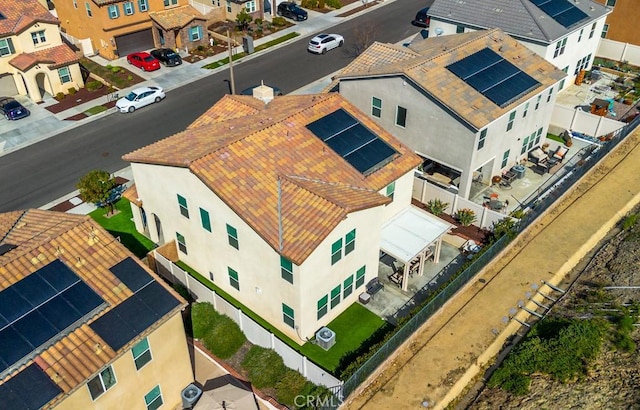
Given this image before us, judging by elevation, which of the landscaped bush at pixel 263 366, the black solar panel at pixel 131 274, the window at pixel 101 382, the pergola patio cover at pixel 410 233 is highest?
the black solar panel at pixel 131 274

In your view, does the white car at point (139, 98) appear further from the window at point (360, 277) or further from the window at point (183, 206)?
the window at point (360, 277)

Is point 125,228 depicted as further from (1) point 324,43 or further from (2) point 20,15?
(1) point 324,43

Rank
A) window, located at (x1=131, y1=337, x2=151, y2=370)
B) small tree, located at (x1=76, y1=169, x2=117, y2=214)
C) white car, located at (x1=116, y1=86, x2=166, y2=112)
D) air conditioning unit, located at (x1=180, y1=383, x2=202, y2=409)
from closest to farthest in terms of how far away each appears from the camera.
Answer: window, located at (x1=131, y1=337, x2=151, y2=370)
air conditioning unit, located at (x1=180, y1=383, x2=202, y2=409)
small tree, located at (x1=76, y1=169, x2=117, y2=214)
white car, located at (x1=116, y1=86, x2=166, y2=112)

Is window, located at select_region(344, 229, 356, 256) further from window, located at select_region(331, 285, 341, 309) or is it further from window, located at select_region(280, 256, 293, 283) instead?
window, located at select_region(280, 256, 293, 283)

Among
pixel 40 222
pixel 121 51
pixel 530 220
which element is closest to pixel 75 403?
pixel 40 222

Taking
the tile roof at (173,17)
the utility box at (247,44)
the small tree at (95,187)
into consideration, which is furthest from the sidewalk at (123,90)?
the small tree at (95,187)

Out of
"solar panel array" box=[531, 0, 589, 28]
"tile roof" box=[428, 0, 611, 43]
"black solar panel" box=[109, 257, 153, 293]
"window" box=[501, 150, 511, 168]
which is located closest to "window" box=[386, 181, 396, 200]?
"window" box=[501, 150, 511, 168]
